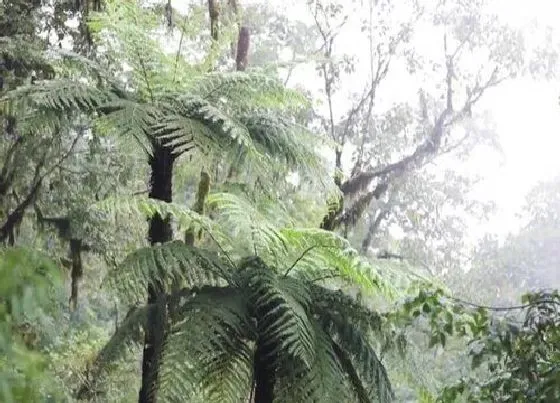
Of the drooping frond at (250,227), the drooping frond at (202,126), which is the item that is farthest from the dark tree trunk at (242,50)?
the drooping frond at (250,227)

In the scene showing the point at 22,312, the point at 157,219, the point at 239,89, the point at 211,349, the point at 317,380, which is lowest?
the point at 22,312

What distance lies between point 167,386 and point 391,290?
81 cm

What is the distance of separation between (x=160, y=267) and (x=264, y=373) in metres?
0.53

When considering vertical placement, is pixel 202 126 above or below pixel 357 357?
above

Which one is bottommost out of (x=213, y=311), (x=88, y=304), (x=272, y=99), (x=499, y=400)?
(x=499, y=400)

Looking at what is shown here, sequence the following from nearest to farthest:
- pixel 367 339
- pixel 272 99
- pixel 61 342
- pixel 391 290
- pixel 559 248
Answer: pixel 391 290 → pixel 367 339 → pixel 272 99 → pixel 61 342 → pixel 559 248

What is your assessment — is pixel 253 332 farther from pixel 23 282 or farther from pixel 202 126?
pixel 23 282

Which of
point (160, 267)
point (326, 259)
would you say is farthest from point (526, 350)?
point (160, 267)

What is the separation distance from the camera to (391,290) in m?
2.50

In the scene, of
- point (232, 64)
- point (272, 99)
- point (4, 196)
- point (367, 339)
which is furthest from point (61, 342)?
point (367, 339)

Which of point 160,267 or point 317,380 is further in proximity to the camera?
point 160,267

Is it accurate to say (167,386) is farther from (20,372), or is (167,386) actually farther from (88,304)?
(88,304)

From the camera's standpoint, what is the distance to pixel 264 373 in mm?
2566

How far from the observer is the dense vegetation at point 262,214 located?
65.3 inches
